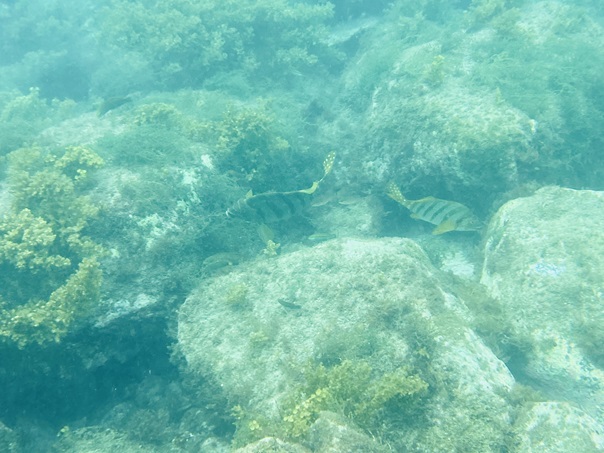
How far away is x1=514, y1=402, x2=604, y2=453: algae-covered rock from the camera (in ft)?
11.8

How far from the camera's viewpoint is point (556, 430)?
3.69 m

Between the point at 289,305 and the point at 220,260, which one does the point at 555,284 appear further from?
the point at 220,260

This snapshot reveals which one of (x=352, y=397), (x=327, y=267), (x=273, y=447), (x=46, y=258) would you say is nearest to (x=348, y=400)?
(x=352, y=397)

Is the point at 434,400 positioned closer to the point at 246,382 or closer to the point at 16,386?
the point at 246,382

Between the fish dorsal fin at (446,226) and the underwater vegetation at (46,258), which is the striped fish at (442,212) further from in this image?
the underwater vegetation at (46,258)

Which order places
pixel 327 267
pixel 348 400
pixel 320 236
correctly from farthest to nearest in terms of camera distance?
pixel 320 236
pixel 327 267
pixel 348 400

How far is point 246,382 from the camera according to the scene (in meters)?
4.83

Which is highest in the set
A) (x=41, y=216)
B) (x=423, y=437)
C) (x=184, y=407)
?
(x=41, y=216)

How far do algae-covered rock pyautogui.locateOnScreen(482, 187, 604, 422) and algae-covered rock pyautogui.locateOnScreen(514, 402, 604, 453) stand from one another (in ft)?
4.04

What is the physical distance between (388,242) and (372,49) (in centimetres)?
871

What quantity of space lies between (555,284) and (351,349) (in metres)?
3.39

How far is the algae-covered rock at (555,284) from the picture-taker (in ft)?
16.5

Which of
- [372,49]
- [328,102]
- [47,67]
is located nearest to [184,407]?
[328,102]

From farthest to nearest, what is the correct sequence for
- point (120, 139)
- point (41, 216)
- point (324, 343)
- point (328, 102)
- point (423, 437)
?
point (328, 102), point (120, 139), point (41, 216), point (324, 343), point (423, 437)
